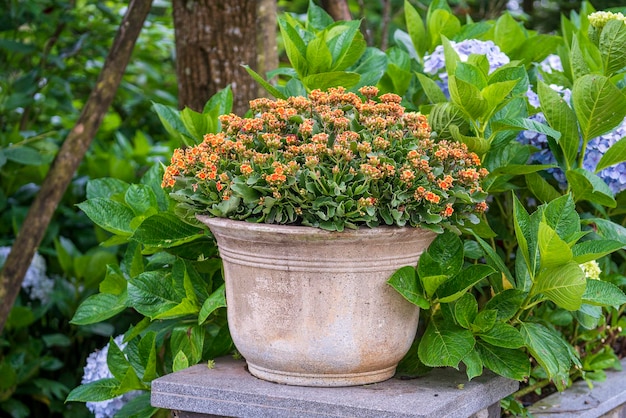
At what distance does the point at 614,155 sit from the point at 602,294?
1.41 feet

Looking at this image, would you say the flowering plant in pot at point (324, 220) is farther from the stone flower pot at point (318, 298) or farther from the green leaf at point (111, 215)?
the green leaf at point (111, 215)

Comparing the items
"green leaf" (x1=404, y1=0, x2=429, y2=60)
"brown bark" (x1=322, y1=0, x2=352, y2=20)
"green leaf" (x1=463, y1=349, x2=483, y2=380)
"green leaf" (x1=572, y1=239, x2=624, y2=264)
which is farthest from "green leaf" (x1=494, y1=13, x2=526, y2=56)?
"green leaf" (x1=463, y1=349, x2=483, y2=380)

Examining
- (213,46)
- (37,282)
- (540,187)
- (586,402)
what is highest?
(213,46)

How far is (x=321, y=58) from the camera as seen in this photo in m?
2.27

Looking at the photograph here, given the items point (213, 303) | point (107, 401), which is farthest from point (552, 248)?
point (107, 401)

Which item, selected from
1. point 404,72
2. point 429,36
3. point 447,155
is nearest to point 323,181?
point 447,155

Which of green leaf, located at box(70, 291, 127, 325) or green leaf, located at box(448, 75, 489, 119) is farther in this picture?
green leaf, located at box(70, 291, 127, 325)

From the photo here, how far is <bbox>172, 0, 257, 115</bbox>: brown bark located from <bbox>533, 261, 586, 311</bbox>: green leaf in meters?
1.47

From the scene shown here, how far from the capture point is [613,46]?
227 cm

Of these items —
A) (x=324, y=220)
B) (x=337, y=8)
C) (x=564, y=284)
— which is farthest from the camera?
(x=337, y=8)

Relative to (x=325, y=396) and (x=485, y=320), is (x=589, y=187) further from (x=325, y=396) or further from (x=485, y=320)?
(x=325, y=396)

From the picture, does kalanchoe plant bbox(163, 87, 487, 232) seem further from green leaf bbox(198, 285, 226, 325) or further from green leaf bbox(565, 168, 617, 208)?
green leaf bbox(565, 168, 617, 208)

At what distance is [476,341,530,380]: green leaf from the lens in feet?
6.18

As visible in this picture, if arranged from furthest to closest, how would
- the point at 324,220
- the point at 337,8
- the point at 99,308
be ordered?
Result: the point at 337,8 < the point at 99,308 < the point at 324,220
